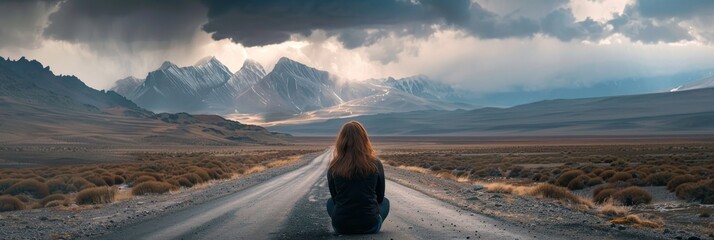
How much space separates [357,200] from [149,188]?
19.5 meters

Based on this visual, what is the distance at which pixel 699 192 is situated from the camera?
21.2 m

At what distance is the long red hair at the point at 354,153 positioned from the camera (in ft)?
33.8

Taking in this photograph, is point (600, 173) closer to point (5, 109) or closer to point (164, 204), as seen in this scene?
point (164, 204)

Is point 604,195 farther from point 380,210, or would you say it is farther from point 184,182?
point 184,182

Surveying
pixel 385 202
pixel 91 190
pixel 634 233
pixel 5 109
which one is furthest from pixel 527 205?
pixel 5 109

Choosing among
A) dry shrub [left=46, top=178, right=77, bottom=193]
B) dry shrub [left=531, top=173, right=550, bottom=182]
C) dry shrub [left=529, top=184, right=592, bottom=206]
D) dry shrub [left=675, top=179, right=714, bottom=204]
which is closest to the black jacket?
dry shrub [left=529, top=184, right=592, bottom=206]

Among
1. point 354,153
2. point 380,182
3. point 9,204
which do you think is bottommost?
point 9,204

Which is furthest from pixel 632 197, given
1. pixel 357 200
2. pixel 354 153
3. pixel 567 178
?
pixel 354 153

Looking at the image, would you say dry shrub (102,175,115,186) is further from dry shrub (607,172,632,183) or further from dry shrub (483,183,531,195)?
dry shrub (607,172,632,183)

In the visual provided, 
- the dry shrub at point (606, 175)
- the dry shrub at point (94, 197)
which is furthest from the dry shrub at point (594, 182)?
the dry shrub at point (94, 197)

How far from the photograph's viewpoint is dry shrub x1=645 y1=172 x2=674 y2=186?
27.6 meters

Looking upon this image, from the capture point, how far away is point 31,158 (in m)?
70.7

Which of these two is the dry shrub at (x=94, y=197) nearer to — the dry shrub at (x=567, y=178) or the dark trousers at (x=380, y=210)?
the dark trousers at (x=380, y=210)

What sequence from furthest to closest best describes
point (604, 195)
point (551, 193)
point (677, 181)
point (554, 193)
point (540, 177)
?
point (540, 177) → point (677, 181) → point (551, 193) → point (554, 193) → point (604, 195)
